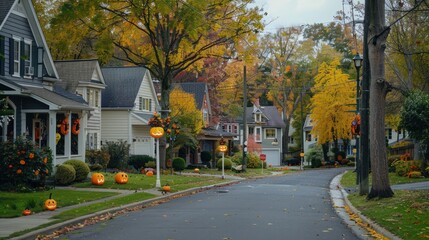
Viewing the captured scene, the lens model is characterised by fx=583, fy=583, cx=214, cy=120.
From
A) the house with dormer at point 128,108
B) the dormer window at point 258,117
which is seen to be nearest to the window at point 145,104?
the house with dormer at point 128,108

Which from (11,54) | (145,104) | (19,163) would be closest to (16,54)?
(11,54)

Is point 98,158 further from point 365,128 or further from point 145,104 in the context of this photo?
point 365,128

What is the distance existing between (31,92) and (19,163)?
431cm

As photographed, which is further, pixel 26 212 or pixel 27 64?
pixel 27 64

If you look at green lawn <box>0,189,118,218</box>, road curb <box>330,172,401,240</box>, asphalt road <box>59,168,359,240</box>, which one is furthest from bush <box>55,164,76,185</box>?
road curb <box>330,172,401,240</box>

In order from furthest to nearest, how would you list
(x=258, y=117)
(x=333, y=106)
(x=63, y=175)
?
(x=258, y=117)
(x=333, y=106)
(x=63, y=175)

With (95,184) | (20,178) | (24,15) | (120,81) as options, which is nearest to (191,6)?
(24,15)

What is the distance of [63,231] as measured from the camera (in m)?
13.5

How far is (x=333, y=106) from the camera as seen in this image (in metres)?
65.2

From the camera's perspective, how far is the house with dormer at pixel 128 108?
45500mm

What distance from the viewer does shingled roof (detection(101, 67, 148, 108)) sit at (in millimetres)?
45656

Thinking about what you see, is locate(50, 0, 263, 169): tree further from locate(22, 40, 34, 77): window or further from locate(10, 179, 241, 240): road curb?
locate(10, 179, 241, 240): road curb

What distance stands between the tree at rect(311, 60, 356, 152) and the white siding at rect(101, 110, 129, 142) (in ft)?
91.4

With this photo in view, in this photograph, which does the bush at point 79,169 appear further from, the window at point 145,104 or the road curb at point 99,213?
the window at point 145,104
